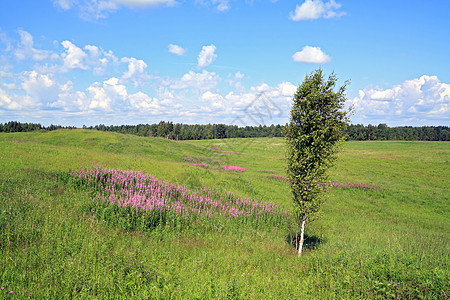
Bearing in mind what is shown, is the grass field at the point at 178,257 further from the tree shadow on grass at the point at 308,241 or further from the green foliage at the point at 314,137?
the green foliage at the point at 314,137

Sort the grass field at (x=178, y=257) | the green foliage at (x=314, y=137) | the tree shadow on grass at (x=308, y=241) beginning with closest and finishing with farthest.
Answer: the grass field at (x=178, y=257) < the green foliage at (x=314, y=137) < the tree shadow on grass at (x=308, y=241)

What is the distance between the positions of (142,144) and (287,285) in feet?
154

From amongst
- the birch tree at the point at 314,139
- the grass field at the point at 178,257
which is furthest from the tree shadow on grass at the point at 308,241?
the birch tree at the point at 314,139

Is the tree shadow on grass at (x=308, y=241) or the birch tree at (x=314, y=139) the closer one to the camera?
the birch tree at (x=314, y=139)

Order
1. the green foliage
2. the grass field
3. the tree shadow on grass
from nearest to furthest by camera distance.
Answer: the grass field → the green foliage → the tree shadow on grass

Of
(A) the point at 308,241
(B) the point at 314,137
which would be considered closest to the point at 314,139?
(B) the point at 314,137

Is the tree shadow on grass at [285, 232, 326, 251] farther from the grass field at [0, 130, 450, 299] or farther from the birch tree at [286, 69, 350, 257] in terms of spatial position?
the birch tree at [286, 69, 350, 257]

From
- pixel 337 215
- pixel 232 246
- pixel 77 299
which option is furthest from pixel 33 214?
pixel 337 215

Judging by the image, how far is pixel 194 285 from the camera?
18.7 feet

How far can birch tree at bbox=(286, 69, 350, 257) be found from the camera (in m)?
10.1

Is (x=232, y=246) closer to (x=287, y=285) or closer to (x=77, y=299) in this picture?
(x=287, y=285)

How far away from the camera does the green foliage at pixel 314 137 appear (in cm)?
1007

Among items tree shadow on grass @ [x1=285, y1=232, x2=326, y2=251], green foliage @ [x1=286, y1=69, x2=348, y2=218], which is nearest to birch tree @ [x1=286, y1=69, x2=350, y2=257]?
green foliage @ [x1=286, y1=69, x2=348, y2=218]

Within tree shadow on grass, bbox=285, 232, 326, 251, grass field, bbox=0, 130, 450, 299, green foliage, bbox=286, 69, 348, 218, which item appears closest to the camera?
grass field, bbox=0, 130, 450, 299
